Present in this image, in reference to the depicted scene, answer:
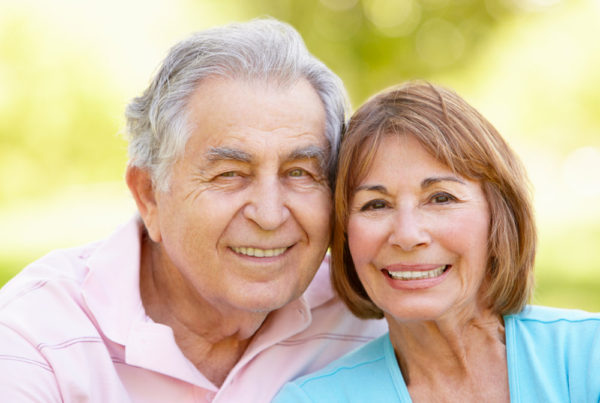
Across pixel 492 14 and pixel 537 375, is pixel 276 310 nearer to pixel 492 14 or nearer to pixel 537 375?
pixel 537 375

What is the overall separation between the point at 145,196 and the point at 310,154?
771 mm

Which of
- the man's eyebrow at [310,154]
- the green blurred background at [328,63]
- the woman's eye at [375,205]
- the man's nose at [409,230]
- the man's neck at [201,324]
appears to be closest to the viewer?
the man's nose at [409,230]

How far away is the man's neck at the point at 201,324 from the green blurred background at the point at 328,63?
9066 millimetres

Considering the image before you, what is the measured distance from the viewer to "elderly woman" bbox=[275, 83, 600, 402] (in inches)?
101

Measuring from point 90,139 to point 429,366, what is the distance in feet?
42.9

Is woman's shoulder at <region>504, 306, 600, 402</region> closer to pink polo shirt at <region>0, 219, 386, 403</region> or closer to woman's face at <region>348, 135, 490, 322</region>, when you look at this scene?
woman's face at <region>348, 135, 490, 322</region>

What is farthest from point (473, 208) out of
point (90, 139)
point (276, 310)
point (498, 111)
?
point (90, 139)

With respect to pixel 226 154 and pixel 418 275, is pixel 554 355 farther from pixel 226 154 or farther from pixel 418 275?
pixel 226 154

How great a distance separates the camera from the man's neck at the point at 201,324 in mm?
3014

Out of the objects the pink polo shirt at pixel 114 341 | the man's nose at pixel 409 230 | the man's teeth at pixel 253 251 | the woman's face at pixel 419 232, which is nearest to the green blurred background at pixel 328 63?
the pink polo shirt at pixel 114 341

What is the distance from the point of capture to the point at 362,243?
2.66 m

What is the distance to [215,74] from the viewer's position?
9.30 feet

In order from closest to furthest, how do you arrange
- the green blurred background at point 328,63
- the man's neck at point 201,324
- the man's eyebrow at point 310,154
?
the man's eyebrow at point 310,154 < the man's neck at point 201,324 < the green blurred background at point 328,63

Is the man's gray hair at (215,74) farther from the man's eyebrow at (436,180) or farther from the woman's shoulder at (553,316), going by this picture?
the woman's shoulder at (553,316)
